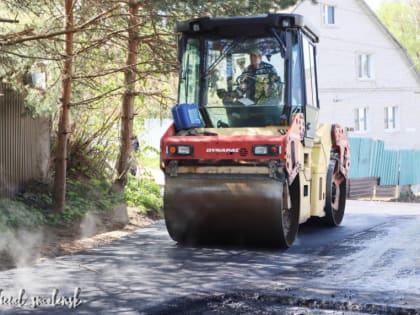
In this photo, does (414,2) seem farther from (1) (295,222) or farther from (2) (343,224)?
(1) (295,222)

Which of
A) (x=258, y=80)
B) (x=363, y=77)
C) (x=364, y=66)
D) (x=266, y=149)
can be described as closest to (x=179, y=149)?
(x=266, y=149)

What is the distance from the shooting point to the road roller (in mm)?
9102

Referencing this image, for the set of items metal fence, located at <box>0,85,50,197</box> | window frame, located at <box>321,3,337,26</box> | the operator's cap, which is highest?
window frame, located at <box>321,3,337,26</box>

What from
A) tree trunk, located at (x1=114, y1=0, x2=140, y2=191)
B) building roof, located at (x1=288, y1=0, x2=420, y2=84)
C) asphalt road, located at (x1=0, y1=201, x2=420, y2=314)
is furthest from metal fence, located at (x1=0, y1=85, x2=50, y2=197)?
building roof, located at (x1=288, y1=0, x2=420, y2=84)

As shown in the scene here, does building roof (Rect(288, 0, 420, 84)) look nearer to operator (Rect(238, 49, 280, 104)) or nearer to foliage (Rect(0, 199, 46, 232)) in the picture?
operator (Rect(238, 49, 280, 104))

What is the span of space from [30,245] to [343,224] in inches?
241

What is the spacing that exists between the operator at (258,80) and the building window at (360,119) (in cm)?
2520

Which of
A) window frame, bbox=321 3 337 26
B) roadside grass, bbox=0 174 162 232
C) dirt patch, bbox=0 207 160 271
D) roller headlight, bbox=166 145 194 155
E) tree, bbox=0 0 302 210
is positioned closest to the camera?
dirt patch, bbox=0 207 160 271

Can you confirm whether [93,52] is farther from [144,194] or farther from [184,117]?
[144,194]

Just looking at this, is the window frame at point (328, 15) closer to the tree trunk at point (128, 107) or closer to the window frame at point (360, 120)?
the window frame at point (360, 120)

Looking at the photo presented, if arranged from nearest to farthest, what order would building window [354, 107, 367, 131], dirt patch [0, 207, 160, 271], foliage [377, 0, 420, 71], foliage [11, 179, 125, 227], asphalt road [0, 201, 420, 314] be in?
asphalt road [0, 201, 420, 314] < dirt patch [0, 207, 160, 271] < foliage [11, 179, 125, 227] < building window [354, 107, 367, 131] < foliage [377, 0, 420, 71]

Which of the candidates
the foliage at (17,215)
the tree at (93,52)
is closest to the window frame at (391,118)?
the tree at (93,52)

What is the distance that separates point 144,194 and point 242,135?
17.7 ft

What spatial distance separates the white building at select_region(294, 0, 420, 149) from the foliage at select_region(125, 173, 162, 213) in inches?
810
